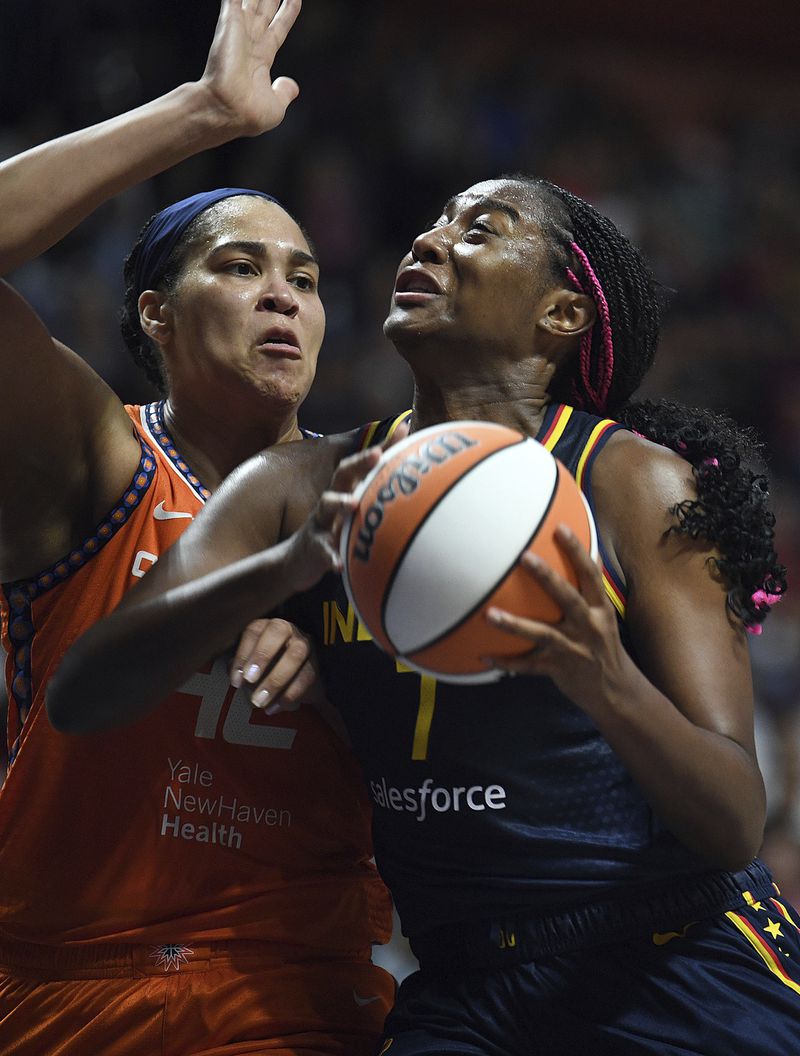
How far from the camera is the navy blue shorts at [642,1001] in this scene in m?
2.32

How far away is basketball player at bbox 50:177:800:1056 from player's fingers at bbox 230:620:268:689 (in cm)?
2

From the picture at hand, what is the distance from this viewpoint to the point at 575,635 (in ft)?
6.53

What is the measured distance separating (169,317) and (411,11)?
7.50 meters

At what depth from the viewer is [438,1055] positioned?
2.40m

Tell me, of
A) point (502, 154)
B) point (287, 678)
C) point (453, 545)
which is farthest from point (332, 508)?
point (502, 154)

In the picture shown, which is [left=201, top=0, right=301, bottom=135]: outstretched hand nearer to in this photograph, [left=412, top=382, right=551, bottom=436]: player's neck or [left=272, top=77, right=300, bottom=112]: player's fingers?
[left=272, top=77, right=300, bottom=112]: player's fingers

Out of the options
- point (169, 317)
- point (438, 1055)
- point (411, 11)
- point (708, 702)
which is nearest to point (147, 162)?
point (169, 317)

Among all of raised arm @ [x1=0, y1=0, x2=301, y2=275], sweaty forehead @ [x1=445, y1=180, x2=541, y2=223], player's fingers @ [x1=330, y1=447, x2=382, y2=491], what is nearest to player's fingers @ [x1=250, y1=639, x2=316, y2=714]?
player's fingers @ [x1=330, y1=447, x2=382, y2=491]

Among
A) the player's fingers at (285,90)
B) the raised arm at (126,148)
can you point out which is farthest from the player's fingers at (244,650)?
the player's fingers at (285,90)

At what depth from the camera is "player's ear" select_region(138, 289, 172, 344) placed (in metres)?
3.45

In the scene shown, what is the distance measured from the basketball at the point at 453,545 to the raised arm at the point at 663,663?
52 millimetres

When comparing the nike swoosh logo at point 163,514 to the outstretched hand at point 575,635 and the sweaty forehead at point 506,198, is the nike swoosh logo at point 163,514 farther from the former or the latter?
the outstretched hand at point 575,635

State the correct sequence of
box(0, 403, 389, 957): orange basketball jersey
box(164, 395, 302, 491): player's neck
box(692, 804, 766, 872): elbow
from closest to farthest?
box(692, 804, 766, 872): elbow, box(0, 403, 389, 957): orange basketball jersey, box(164, 395, 302, 491): player's neck

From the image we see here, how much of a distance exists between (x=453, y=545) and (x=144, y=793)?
1.22 m
